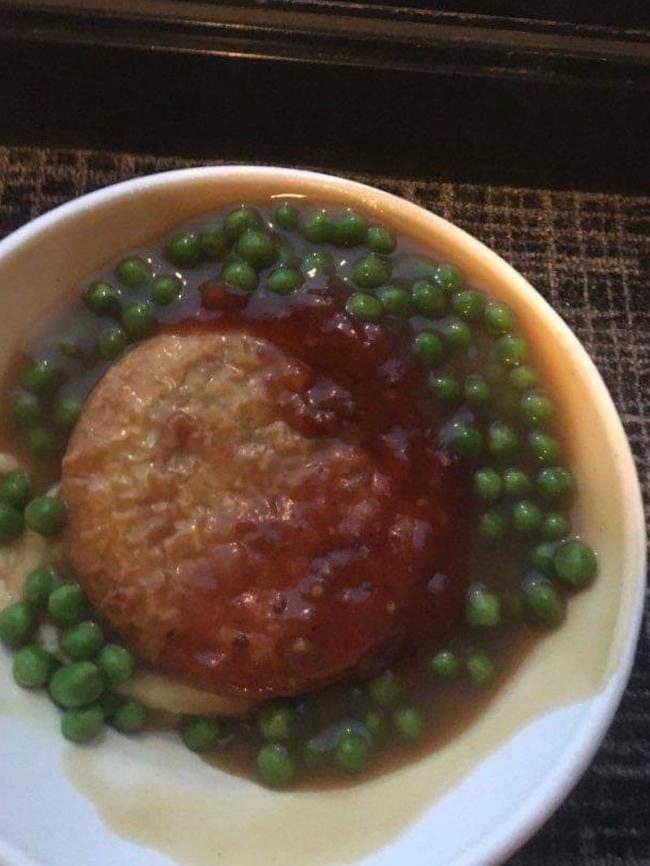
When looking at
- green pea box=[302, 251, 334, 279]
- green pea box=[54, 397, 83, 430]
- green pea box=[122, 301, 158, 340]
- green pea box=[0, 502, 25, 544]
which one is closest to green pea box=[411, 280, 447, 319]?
green pea box=[302, 251, 334, 279]

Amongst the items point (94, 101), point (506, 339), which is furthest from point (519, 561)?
point (94, 101)

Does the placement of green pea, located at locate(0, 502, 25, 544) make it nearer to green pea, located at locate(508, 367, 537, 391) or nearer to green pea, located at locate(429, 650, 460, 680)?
green pea, located at locate(429, 650, 460, 680)

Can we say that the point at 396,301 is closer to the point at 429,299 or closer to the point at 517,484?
the point at 429,299

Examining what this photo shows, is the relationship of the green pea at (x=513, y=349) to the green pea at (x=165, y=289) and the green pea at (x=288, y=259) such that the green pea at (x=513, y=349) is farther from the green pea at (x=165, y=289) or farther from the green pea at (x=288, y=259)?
the green pea at (x=165, y=289)

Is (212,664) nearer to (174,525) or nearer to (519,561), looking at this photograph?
(174,525)

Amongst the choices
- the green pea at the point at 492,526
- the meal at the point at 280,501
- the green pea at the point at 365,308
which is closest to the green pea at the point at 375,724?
the meal at the point at 280,501

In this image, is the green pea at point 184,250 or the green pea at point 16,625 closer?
the green pea at point 16,625
